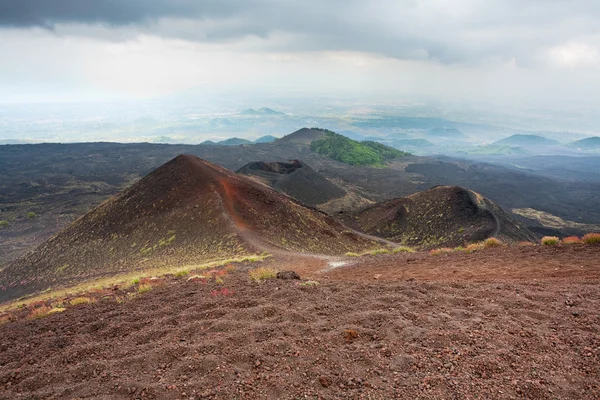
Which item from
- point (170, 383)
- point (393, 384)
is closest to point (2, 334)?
point (170, 383)

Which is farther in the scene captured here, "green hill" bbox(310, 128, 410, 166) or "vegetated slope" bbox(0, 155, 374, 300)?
"green hill" bbox(310, 128, 410, 166)

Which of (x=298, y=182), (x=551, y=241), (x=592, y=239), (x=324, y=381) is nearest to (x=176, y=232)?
(x=551, y=241)

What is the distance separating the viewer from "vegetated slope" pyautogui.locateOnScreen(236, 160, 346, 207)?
7369cm

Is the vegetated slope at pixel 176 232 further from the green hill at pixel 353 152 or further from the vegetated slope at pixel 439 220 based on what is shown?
the green hill at pixel 353 152

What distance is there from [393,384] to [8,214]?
9100cm

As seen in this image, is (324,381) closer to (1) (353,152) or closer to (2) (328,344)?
(2) (328,344)

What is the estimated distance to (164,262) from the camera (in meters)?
24.9

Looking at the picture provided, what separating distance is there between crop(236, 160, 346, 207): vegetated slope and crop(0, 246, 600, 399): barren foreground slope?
198 feet

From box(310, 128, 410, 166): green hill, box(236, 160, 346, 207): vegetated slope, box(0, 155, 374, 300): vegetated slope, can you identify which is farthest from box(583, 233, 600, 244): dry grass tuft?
box(310, 128, 410, 166): green hill

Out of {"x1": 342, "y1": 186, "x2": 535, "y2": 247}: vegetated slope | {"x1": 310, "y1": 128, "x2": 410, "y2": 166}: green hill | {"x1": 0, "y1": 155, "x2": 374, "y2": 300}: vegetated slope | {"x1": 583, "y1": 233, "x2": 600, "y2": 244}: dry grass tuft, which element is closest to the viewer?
{"x1": 583, "y1": 233, "x2": 600, "y2": 244}: dry grass tuft

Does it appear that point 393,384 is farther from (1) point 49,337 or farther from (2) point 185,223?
(2) point 185,223

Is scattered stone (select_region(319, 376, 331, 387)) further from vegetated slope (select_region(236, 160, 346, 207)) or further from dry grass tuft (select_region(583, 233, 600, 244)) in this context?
vegetated slope (select_region(236, 160, 346, 207))

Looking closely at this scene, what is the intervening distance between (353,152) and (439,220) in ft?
394

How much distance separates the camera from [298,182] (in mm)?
77438
